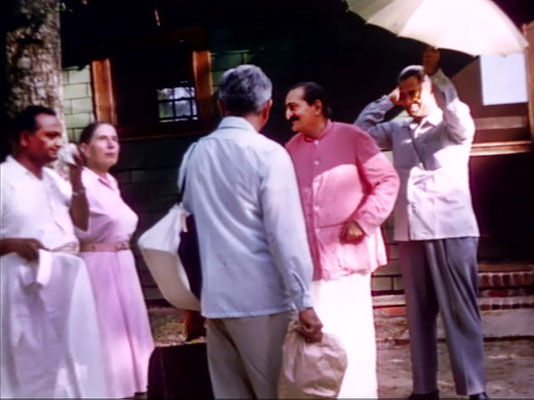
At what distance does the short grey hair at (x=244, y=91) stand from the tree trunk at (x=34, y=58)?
2715 mm

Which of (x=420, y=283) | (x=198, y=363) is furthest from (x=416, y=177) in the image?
(x=198, y=363)

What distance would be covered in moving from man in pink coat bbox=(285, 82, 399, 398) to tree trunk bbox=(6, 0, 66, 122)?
2.07 meters

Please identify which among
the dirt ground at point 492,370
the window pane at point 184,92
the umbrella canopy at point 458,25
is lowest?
the dirt ground at point 492,370

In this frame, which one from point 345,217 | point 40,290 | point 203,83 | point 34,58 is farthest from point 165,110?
point 40,290

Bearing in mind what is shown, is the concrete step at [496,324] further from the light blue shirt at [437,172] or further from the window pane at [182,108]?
the window pane at [182,108]

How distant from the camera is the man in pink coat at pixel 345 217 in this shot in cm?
486

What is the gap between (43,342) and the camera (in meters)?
4.46

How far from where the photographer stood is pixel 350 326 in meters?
4.86

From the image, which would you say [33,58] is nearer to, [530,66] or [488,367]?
[488,367]

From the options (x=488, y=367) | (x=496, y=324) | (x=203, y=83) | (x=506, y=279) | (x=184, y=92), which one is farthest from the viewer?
(x=184, y=92)

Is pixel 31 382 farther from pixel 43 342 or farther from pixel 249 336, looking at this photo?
pixel 249 336

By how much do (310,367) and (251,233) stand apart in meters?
0.58

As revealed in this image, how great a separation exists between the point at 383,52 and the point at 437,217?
3.85 m

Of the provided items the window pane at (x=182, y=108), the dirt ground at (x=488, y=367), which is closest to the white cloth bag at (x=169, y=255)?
the dirt ground at (x=488, y=367)
